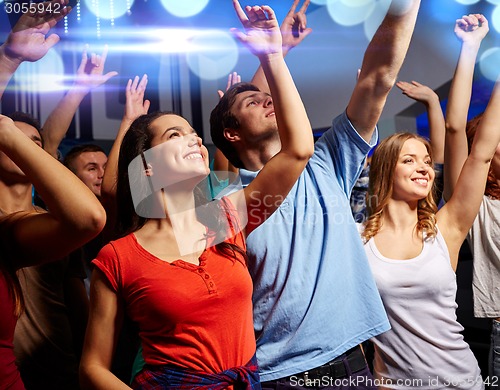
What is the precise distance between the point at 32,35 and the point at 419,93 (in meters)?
0.88

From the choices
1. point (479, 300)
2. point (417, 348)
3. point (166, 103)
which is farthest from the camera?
point (166, 103)

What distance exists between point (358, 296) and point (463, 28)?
0.73 m

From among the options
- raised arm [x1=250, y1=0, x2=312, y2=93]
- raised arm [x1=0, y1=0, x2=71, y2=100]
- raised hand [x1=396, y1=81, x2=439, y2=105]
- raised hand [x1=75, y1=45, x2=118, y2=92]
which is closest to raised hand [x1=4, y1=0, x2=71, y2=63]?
raised arm [x1=0, y1=0, x2=71, y2=100]

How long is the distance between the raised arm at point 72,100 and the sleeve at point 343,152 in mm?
508

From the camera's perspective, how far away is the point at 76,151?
53.4 inches

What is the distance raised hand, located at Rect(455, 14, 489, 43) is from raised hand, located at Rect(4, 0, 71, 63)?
85 centimetres

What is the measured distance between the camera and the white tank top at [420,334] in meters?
1.09

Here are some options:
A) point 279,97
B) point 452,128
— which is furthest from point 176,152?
point 452,128

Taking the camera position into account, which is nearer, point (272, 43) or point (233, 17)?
point (272, 43)

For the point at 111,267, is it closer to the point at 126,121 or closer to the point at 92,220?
the point at 92,220

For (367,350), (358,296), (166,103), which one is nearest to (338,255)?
(358,296)

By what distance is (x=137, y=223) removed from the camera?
890 mm

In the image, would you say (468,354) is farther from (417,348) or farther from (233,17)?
(233,17)

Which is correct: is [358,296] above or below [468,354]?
above
